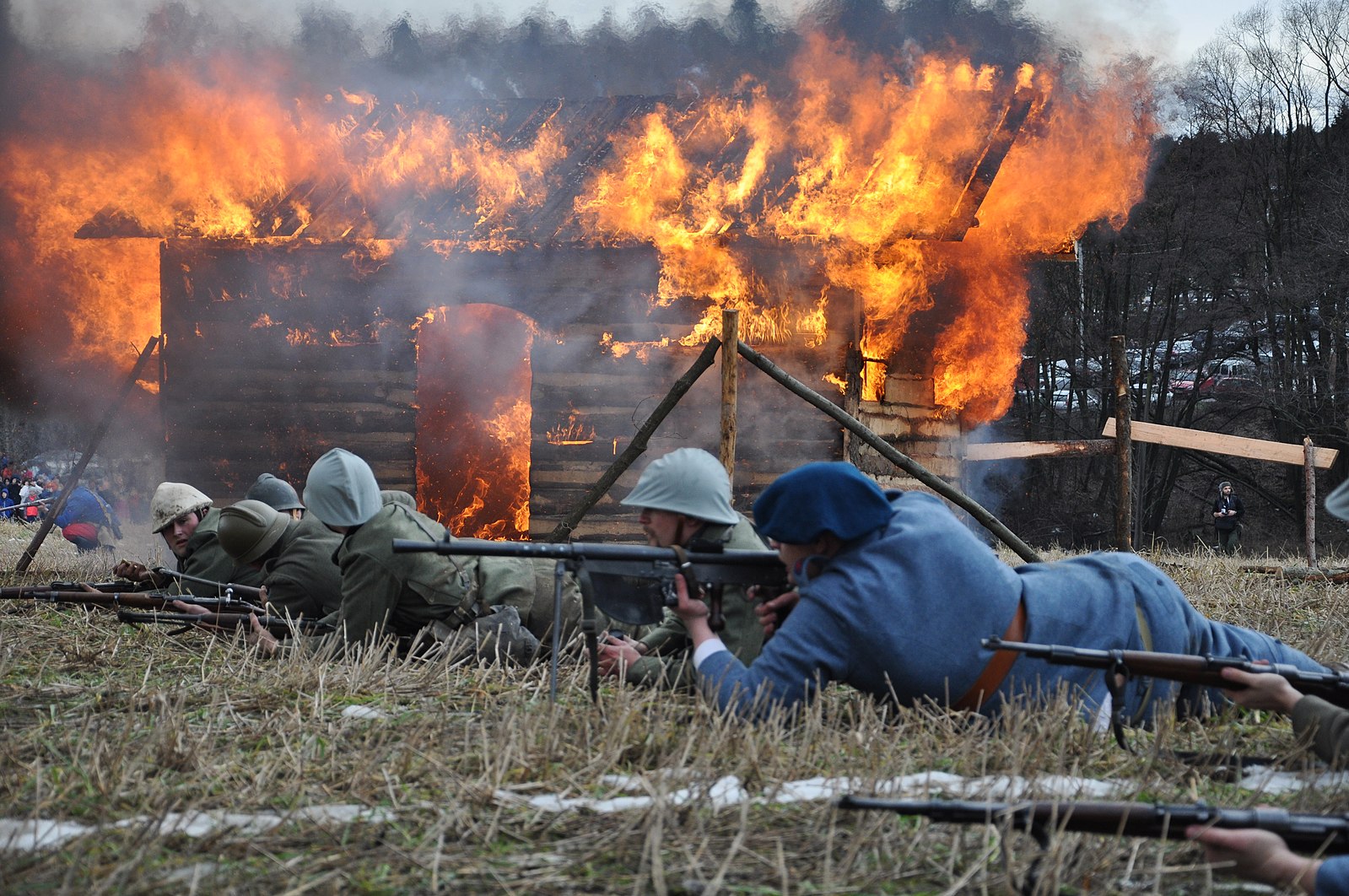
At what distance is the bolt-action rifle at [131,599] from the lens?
20.0 feet

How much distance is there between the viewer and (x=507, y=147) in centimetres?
1218

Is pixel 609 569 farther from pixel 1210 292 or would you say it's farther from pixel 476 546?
pixel 1210 292

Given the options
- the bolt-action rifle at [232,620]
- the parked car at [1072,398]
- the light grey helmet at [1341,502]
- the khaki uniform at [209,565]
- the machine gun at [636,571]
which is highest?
the parked car at [1072,398]

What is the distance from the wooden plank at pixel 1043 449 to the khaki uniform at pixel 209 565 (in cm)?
791

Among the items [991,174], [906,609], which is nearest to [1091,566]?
[906,609]

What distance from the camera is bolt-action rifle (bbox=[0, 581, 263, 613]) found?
6.11 m

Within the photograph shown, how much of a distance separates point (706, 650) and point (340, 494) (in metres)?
2.19

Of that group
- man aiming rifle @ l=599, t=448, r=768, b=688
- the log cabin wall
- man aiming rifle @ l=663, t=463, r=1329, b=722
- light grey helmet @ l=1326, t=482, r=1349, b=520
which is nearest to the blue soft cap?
man aiming rifle @ l=663, t=463, r=1329, b=722

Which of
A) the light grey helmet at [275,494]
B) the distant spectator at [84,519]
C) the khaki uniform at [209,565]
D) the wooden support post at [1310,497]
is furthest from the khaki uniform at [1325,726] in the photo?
the distant spectator at [84,519]

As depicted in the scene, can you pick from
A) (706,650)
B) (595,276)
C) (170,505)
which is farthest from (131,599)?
(595,276)

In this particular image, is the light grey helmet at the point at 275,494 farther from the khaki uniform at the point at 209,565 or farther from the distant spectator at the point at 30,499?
the distant spectator at the point at 30,499

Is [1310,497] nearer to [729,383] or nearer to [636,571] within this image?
[729,383]

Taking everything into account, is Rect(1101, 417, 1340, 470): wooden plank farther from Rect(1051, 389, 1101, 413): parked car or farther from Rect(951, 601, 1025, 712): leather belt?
Rect(1051, 389, 1101, 413): parked car

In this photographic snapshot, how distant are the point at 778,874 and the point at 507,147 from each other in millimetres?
10583
